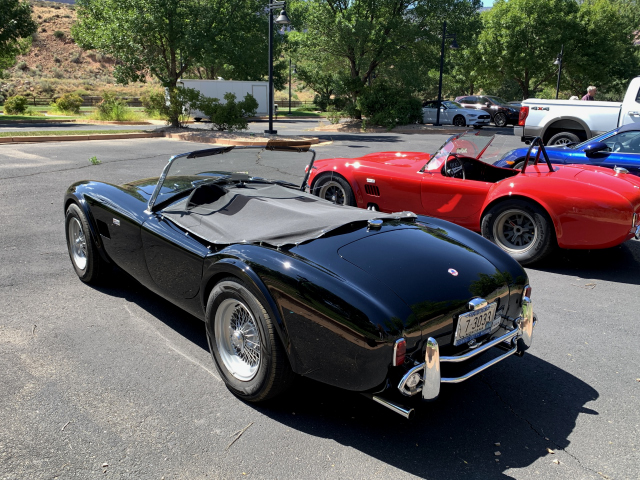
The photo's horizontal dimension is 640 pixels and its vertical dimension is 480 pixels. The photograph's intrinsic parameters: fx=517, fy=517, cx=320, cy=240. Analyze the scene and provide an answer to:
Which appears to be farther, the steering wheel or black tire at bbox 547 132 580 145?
black tire at bbox 547 132 580 145

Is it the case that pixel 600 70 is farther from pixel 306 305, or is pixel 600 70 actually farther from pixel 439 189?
pixel 306 305

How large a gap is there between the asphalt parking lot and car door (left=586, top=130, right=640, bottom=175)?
150 inches

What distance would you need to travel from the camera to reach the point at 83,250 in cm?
470

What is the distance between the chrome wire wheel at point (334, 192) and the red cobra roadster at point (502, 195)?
0.01m

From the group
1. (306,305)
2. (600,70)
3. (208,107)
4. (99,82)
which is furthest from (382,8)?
(99,82)

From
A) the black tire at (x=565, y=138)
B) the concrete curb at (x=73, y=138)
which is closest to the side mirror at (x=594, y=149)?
the black tire at (x=565, y=138)

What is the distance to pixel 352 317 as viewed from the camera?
2.50m

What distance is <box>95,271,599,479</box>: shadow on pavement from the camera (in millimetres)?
2594

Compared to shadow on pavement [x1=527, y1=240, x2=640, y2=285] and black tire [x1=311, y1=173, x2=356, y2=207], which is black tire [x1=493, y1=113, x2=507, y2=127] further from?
black tire [x1=311, y1=173, x2=356, y2=207]

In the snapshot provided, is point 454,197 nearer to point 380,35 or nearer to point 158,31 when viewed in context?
point 158,31

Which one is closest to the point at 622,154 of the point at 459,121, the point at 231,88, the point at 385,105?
the point at 385,105

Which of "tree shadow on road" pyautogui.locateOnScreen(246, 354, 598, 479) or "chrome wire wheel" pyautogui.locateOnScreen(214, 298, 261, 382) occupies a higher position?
"chrome wire wheel" pyautogui.locateOnScreen(214, 298, 261, 382)

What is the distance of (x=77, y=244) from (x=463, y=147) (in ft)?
14.3

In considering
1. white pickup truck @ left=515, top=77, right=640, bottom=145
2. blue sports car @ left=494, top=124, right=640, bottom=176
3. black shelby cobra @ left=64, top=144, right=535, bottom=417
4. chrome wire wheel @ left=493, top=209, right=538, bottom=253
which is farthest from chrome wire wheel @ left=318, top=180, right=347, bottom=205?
white pickup truck @ left=515, top=77, right=640, bottom=145
